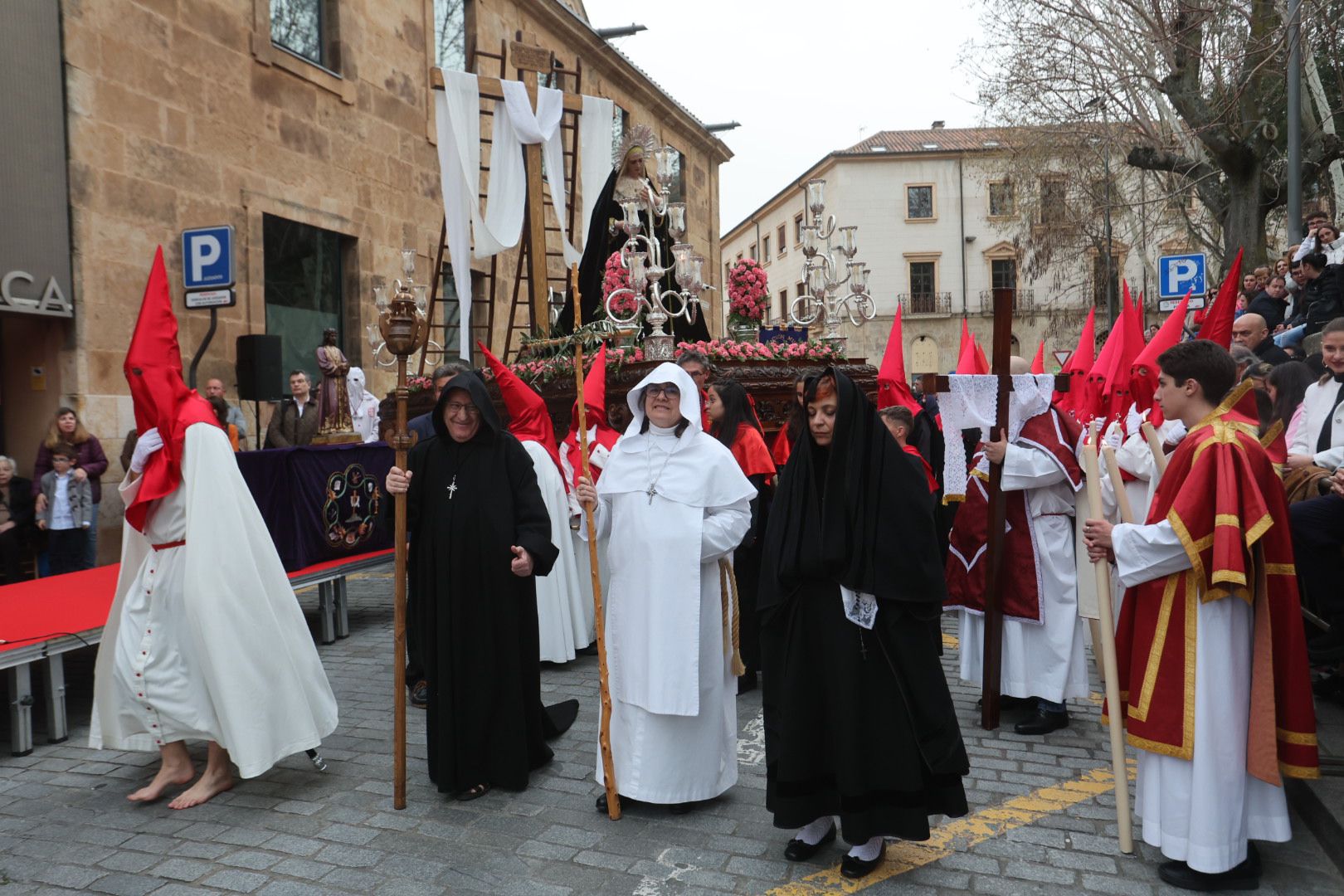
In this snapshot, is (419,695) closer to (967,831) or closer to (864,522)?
(967,831)

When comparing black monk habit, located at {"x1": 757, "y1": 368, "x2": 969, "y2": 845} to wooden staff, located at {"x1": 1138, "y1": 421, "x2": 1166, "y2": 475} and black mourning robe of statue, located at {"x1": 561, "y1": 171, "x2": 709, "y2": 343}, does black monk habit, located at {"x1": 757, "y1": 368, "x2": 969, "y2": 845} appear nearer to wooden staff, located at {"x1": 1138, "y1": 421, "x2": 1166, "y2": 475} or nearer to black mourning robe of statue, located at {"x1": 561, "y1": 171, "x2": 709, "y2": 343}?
wooden staff, located at {"x1": 1138, "y1": 421, "x2": 1166, "y2": 475}

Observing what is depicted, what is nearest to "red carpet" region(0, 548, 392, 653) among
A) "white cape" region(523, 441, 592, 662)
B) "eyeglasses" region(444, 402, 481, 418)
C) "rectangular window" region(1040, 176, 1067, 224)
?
"white cape" region(523, 441, 592, 662)

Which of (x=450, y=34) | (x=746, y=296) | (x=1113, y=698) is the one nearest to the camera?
(x=1113, y=698)

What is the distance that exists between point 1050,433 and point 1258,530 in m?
2.00

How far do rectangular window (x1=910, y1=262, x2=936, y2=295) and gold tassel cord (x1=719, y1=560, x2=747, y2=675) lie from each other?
49.2 metres

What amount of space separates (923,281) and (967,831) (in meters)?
50.1

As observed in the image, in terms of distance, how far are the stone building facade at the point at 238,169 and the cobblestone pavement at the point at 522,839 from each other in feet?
21.8

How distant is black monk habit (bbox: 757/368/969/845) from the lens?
3.60 m

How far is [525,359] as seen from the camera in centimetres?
1023

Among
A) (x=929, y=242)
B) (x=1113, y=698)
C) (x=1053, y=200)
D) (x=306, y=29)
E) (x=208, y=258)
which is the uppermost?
(x=929, y=242)

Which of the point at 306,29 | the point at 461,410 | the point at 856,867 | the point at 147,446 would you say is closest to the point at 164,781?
the point at 147,446

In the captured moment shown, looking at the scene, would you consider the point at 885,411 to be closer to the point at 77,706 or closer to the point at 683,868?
the point at 683,868

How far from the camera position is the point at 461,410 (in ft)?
15.8

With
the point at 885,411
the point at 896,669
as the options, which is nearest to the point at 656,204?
the point at 885,411
